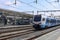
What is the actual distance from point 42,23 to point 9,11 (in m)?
21.5

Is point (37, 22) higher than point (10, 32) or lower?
higher

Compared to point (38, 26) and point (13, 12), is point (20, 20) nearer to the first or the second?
point (13, 12)

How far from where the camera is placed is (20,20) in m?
63.1

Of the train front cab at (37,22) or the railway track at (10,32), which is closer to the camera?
the railway track at (10,32)

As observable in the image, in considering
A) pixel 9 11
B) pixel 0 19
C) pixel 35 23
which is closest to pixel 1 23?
pixel 0 19

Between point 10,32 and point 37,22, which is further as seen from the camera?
point 37,22

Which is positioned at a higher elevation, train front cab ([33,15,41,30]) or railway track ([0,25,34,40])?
train front cab ([33,15,41,30])

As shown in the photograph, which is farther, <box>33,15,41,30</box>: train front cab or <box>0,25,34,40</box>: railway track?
<box>33,15,41,30</box>: train front cab

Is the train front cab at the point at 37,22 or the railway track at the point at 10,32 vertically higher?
the train front cab at the point at 37,22

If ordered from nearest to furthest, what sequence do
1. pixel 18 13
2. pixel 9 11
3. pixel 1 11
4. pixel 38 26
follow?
pixel 38 26
pixel 1 11
pixel 9 11
pixel 18 13

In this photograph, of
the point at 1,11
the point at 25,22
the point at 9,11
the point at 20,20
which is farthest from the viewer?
the point at 25,22

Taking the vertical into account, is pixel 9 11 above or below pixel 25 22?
above

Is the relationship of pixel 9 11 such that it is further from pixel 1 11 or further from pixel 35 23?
pixel 35 23

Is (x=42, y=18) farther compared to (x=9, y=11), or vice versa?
(x=9, y=11)
